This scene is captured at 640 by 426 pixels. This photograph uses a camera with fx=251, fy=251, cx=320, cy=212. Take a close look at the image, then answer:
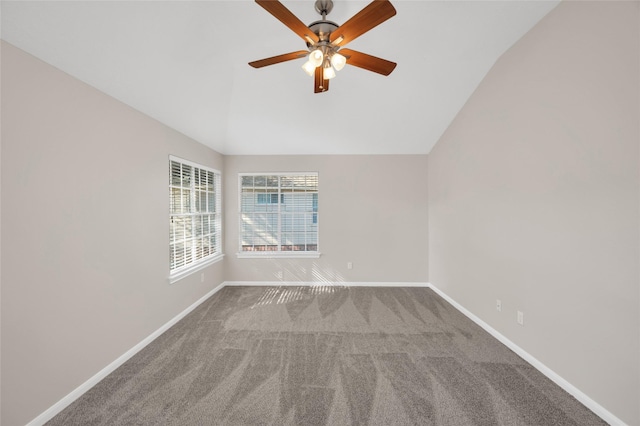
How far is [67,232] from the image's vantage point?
6.19ft

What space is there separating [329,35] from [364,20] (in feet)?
0.92

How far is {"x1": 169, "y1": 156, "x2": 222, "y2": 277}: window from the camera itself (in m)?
3.24

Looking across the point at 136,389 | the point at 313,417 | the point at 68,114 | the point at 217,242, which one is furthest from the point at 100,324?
the point at 217,242

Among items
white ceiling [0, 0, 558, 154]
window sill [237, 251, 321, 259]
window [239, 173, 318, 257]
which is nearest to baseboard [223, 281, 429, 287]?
window sill [237, 251, 321, 259]

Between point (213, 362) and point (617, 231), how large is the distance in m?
3.34

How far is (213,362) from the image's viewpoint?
2.37m

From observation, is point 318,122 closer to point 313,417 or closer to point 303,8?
point 303,8

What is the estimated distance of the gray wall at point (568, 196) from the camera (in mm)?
1640

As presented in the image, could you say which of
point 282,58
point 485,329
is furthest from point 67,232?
point 485,329

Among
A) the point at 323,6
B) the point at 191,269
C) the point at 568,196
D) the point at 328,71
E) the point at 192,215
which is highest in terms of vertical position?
the point at 323,6

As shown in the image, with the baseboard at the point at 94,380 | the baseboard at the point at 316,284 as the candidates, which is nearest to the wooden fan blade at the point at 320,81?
the baseboard at the point at 94,380

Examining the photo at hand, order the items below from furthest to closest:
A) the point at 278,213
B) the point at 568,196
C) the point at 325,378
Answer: the point at 278,213
the point at 325,378
the point at 568,196

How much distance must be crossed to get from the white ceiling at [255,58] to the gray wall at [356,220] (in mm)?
740

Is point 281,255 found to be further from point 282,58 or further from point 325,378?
point 282,58
